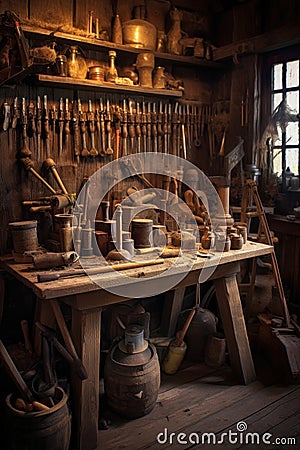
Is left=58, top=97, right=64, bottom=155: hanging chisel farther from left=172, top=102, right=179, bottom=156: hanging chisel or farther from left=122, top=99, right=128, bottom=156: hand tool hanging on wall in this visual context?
left=172, top=102, right=179, bottom=156: hanging chisel

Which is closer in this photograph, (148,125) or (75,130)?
(75,130)

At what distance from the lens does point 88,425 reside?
2.20 metres

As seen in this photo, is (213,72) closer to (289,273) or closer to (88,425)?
(289,273)

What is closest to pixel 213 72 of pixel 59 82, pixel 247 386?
pixel 59 82

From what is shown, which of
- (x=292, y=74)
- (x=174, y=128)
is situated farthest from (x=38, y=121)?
(x=292, y=74)

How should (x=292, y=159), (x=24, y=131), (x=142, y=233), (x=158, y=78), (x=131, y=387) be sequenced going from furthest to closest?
(x=292, y=159), (x=158, y=78), (x=24, y=131), (x=142, y=233), (x=131, y=387)

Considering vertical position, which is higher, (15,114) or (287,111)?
(287,111)

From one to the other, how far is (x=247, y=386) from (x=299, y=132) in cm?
187

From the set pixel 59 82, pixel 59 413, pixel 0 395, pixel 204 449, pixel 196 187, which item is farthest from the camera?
pixel 196 187

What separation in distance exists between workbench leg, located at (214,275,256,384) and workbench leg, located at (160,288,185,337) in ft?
1.96

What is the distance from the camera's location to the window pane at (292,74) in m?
3.27

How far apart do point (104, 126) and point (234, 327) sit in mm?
1644

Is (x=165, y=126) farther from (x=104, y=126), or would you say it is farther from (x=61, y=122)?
(x=61, y=122)

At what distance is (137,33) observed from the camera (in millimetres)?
3143
